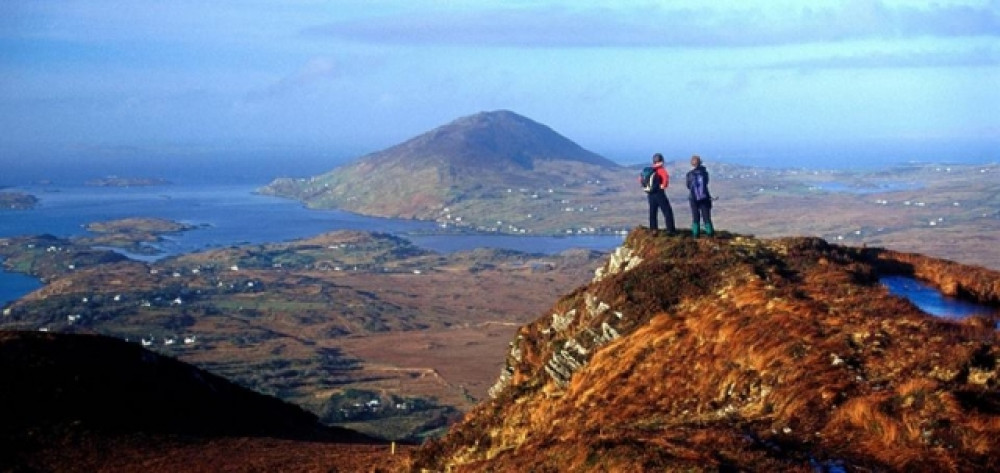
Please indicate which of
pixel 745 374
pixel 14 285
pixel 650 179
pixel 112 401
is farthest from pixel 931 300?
pixel 14 285

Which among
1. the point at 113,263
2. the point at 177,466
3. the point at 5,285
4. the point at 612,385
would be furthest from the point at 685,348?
the point at 113,263

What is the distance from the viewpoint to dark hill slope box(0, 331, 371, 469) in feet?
84.0

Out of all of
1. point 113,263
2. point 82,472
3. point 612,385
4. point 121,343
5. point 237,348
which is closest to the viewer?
point 612,385

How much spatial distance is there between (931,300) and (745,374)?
298 inches

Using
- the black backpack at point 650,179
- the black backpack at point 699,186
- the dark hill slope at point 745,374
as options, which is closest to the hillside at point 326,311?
the black backpack at point 650,179

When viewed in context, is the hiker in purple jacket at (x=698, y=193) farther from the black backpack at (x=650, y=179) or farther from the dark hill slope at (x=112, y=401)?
the dark hill slope at (x=112, y=401)

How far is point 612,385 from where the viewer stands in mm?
17641

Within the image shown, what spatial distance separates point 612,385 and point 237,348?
89.1 m

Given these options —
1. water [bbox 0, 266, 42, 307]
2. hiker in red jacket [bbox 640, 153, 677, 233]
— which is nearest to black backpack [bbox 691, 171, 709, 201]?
hiker in red jacket [bbox 640, 153, 677, 233]

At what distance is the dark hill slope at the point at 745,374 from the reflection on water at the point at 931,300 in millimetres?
545

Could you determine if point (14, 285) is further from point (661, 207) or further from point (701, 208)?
point (701, 208)

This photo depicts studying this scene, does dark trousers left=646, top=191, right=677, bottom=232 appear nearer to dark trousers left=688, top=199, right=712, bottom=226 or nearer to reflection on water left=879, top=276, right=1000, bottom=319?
dark trousers left=688, top=199, right=712, bottom=226

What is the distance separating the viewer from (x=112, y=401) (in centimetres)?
2812

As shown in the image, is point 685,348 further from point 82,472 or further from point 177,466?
point 82,472
